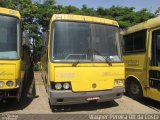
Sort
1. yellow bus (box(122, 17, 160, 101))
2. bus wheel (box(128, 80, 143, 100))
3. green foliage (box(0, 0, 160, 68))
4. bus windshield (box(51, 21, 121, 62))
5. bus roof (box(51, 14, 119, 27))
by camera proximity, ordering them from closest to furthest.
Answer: bus windshield (box(51, 21, 121, 62)) < bus roof (box(51, 14, 119, 27)) < yellow bus (box(122, 17, 160, 101)) < bus wheel (box(128, 80, 143, 100)) < green foliage (box(0, 0, 160, 68))

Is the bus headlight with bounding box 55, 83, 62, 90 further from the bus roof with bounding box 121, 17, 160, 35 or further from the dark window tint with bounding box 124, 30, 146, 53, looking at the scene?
the bus roof with bounding box 121, 17, 160, 35

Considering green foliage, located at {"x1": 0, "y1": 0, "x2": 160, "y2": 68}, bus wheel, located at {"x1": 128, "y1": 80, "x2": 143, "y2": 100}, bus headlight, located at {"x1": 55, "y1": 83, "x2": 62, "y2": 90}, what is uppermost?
green foliage, located at {"x1": 0, "y1": 0, "x2": 160, "y2": 68}

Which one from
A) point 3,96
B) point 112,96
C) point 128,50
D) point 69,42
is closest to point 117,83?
point 112,96

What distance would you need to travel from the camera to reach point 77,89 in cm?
799

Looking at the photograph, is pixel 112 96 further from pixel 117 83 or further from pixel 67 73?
pixel 67 73

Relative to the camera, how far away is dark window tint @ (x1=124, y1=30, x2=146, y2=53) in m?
9.73

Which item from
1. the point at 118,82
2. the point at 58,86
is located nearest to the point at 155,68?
the point at 118,82

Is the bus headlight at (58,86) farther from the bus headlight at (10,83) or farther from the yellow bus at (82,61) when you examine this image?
the bus headlight at (10,83)

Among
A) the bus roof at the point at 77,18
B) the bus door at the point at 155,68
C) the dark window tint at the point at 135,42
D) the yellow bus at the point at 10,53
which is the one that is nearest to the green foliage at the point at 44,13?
the dark window tint at the point at 135,42

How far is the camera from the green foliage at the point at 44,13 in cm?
2030

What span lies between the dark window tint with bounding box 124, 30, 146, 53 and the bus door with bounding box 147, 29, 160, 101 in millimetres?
701

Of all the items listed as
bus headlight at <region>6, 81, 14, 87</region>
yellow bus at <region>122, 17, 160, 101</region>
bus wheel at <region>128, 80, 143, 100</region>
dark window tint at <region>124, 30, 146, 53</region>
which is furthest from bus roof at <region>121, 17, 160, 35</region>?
bus headlight at <region>6, 81, 14, 87</region>

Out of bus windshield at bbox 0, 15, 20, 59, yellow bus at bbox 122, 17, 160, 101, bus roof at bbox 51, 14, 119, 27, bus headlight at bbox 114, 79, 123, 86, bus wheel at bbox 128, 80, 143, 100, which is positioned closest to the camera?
bus windshield at bbox 0, 15, 20, 59

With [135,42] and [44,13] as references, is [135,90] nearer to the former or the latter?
[135,42]
